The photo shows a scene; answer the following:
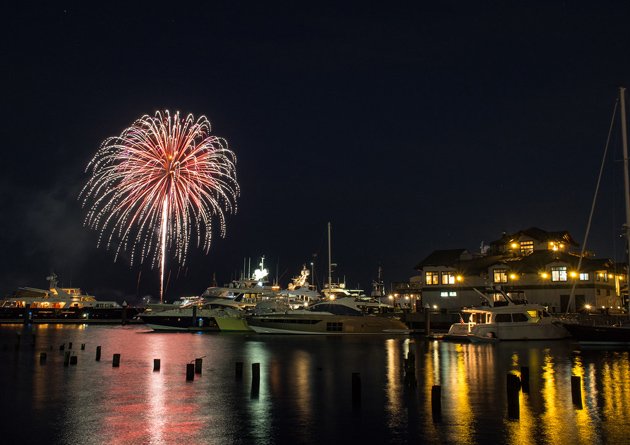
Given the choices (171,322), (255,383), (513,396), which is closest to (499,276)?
(171,322)

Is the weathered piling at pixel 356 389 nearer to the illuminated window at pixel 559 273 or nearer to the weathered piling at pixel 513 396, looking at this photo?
the weathered piling at pixel 513 396

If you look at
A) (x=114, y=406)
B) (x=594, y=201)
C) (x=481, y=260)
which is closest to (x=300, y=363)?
(x=114, y=406)

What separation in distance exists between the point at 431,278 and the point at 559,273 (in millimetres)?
15948

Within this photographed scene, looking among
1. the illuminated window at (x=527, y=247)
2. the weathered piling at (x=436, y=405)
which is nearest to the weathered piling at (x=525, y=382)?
the weathered piling at (x=436, y=405)

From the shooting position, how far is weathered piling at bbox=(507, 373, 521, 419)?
18359 mm

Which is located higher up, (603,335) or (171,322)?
(171,322)

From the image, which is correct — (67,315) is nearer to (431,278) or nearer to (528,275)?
(431,278)

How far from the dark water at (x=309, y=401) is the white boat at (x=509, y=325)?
31.9ft

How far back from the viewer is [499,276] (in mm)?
72750

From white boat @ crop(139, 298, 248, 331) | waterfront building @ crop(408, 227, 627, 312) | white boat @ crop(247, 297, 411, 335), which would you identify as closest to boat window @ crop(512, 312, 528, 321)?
waterfront building @ crop(408, 227, 627, 312)

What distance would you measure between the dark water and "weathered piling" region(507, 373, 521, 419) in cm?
31

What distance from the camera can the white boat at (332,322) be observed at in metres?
57.9

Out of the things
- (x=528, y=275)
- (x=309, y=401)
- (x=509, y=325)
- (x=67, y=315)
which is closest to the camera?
(x=309, y=401)

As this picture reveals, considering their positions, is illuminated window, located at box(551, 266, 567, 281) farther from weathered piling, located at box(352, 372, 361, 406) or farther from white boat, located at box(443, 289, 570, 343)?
weathered piling, located at box(352, 372, 361, 406)
